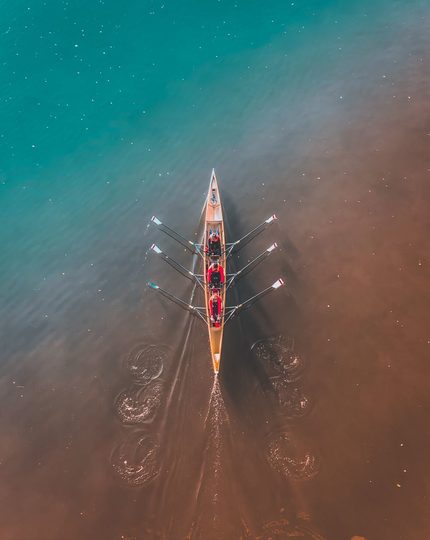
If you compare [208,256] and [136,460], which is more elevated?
[208,256]

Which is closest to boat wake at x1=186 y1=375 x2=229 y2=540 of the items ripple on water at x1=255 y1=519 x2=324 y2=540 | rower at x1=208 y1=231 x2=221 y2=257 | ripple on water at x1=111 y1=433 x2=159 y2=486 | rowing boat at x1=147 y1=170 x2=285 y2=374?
rowing boat at x1=147 y1=170 x2=285 y2=374

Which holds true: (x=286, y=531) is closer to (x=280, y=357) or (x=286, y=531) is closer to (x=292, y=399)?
(x=292, y=399)

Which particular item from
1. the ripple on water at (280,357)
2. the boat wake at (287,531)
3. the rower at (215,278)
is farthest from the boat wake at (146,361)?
the boat wake at (287,531)

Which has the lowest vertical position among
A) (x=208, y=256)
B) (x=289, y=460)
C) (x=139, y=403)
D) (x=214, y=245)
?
(x=289, y=460)

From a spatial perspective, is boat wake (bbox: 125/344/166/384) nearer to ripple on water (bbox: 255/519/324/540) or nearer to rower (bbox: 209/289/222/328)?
rower (bbox: 209/289/222/328)

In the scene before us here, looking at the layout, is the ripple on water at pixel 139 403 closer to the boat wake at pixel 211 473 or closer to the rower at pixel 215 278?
the boat wake at pixel 211 473

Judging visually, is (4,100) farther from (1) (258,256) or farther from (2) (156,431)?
(2) (156,431)

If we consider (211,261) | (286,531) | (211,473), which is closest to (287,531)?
(286,531)
